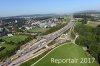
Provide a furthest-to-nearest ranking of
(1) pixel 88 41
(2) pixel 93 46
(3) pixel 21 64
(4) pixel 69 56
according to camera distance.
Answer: (1) pixel 88 41
(2) pixel 93 46
(4) pixel 69 56
(3) pixel 21 64

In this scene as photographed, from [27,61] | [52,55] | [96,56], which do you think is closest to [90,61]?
[96,56]

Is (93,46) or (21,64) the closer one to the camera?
(21,64)

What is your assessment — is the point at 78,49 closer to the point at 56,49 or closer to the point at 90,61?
the point at 56,49

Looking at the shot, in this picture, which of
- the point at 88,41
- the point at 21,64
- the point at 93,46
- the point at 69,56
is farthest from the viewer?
the point at 88,41

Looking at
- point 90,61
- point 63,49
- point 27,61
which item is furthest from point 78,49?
point 27,61

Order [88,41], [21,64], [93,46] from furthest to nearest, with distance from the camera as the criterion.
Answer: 1. [88,41]
2. [93,46]
3. [21,64]

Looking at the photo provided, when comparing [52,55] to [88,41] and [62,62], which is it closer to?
[62,62]

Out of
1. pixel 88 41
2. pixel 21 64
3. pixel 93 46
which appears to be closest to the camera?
pixel 21 64

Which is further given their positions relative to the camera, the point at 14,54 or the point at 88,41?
the point at 88,41

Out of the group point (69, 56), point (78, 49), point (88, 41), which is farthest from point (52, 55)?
point (88, 41)
